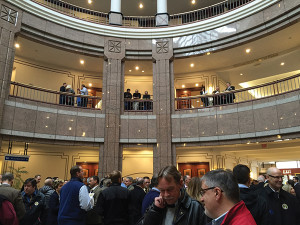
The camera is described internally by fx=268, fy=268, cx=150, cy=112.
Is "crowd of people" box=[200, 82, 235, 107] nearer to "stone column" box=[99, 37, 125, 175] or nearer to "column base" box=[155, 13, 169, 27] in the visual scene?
"stone column" box=[99, 37, 125, 175]

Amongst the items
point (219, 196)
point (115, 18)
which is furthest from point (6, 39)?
point (219, 196)

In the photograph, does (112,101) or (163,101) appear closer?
(112,101)

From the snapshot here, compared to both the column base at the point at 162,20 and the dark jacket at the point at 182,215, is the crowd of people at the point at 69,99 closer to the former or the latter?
the column base at the point at 162,20

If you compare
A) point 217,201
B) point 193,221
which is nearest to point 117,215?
point 193,221

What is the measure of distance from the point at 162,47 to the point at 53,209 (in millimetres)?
10870

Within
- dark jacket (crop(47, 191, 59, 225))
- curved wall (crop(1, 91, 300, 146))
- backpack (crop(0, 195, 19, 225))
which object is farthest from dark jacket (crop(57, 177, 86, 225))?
curved wall (crop(1, 91, 300, 146))

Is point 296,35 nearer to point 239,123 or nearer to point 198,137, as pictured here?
point 239,123

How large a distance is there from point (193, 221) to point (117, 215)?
2423mm

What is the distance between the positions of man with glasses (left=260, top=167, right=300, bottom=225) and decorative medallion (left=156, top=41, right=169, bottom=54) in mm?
11058

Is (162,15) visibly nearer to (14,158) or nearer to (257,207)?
(14,158)

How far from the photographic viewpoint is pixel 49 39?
1269 cm

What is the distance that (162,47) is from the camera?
1400 cm

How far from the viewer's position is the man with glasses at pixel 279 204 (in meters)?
3.44

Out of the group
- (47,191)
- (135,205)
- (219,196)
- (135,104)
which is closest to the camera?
(219,196)
